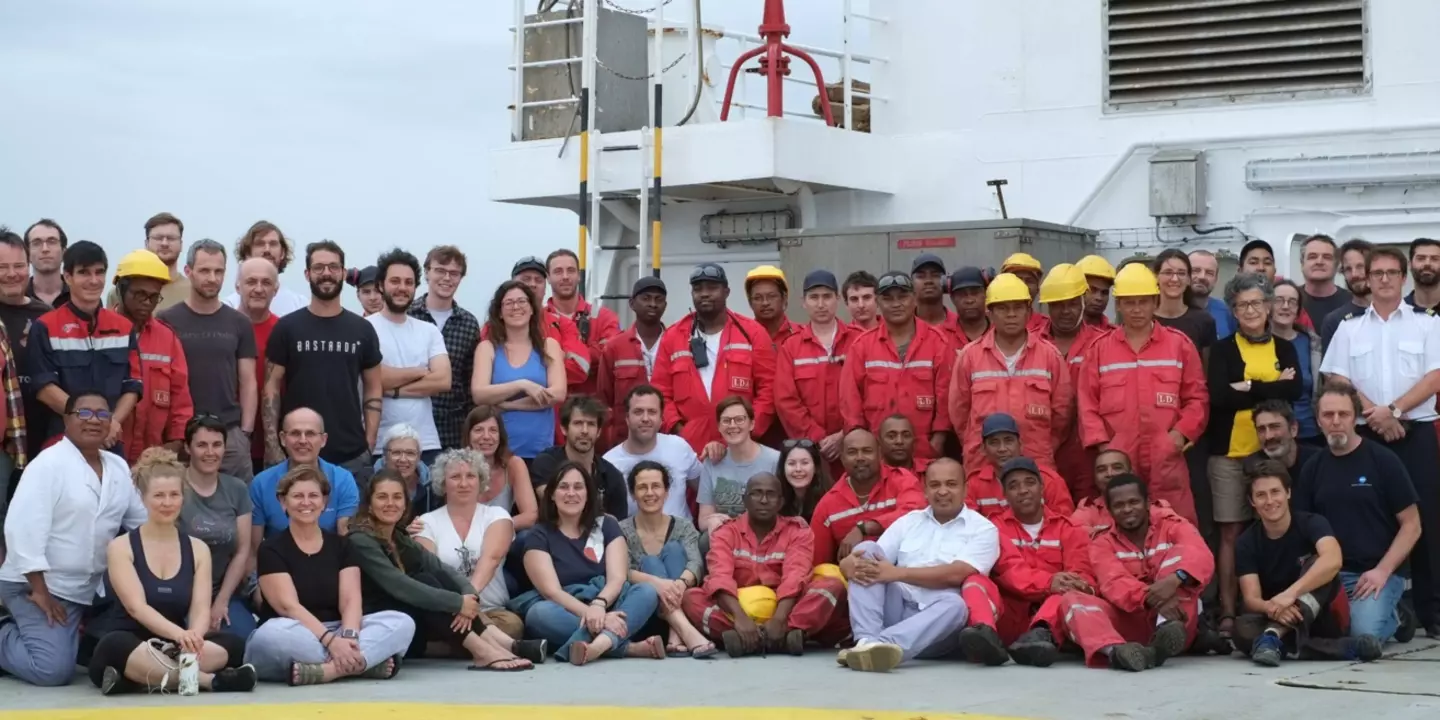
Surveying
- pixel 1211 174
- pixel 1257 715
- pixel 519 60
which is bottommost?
pixel 1257 715

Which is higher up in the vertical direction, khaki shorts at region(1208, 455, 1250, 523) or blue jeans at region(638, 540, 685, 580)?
khaki shorts at region(1208, 455, 1250, 523)

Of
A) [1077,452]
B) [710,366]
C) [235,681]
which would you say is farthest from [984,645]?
[235,681]

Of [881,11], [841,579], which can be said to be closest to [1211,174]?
[881,11]

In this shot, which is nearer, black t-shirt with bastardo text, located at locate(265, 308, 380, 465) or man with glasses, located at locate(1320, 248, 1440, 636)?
black t-shirt with bastardo text, located at locate(265, 308, 380, 465)

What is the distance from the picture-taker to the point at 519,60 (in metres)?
14.5

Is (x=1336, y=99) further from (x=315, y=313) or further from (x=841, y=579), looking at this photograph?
(x=315, y=313)

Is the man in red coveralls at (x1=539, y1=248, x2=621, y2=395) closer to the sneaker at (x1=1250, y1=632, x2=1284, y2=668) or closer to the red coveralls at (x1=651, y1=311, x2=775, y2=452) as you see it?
the red coveralls at (x1=651, y1=311, x2=775, y2=452)

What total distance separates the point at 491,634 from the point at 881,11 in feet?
24.0

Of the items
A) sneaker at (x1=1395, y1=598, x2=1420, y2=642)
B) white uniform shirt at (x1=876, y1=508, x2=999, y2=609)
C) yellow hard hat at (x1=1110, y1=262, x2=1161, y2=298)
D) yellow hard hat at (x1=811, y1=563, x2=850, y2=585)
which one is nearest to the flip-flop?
yellow hard hat at (x1=811, y1=563, x2=850, y2=585)

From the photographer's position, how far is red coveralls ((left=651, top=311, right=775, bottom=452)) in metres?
9.96

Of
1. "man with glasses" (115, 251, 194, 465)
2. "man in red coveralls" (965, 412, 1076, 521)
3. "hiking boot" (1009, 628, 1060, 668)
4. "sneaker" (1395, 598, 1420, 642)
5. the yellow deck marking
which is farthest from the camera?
"man in red coveralls" (965, 412, 1076, 521)

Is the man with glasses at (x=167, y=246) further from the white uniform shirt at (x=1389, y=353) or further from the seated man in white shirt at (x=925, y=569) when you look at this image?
the white uniform shirt at (x=1389, y=353)

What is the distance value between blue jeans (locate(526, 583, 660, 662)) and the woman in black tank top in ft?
4.68

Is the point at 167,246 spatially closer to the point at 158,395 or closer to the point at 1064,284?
the point at 158,395
